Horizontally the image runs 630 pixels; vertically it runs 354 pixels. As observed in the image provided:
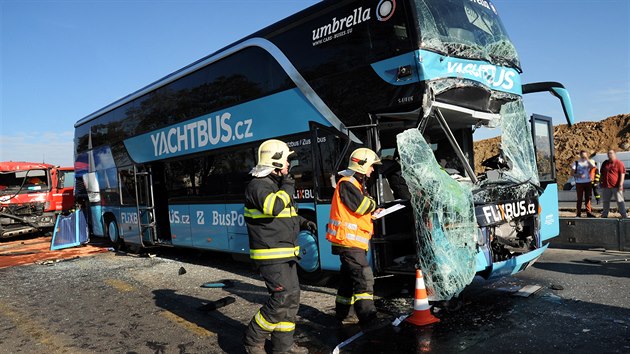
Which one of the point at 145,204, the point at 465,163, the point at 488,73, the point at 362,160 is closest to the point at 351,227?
the point at 362,160

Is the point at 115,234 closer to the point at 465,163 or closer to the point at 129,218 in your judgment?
the point at 129,218

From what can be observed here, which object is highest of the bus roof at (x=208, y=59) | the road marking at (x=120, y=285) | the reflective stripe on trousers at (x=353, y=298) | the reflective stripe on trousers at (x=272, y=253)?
the bus roof at (x=208, y=59)

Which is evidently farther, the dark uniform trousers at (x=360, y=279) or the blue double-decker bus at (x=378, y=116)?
the blue double-decker bus at (x=378, y=116)

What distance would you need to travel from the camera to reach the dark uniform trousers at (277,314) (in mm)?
3898

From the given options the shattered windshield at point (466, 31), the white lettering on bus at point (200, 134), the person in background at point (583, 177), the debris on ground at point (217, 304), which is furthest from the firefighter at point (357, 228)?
the person in background at point (583, 177)

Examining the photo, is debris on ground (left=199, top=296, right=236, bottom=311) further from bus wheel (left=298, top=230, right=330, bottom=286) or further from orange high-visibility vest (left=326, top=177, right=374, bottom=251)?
orange high-visibility vest (left=326, top=177, right=374, bottom=251)

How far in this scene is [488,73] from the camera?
5.47 m

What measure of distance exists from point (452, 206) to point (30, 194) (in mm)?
16649

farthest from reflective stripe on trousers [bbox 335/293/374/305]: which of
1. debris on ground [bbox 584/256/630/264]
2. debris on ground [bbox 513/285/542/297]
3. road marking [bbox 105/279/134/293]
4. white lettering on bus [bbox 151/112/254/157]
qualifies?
debris on ground [bbox 584/256/630/264]

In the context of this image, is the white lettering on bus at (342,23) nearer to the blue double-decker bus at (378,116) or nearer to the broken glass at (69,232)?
the blue double-decker bus at (378,116)

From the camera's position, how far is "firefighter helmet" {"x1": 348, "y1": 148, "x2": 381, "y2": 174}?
4.71 meters

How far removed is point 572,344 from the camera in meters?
3.89

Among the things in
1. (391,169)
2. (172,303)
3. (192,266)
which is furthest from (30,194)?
(391,169)

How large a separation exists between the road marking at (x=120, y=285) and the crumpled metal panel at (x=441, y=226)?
4855 mm
